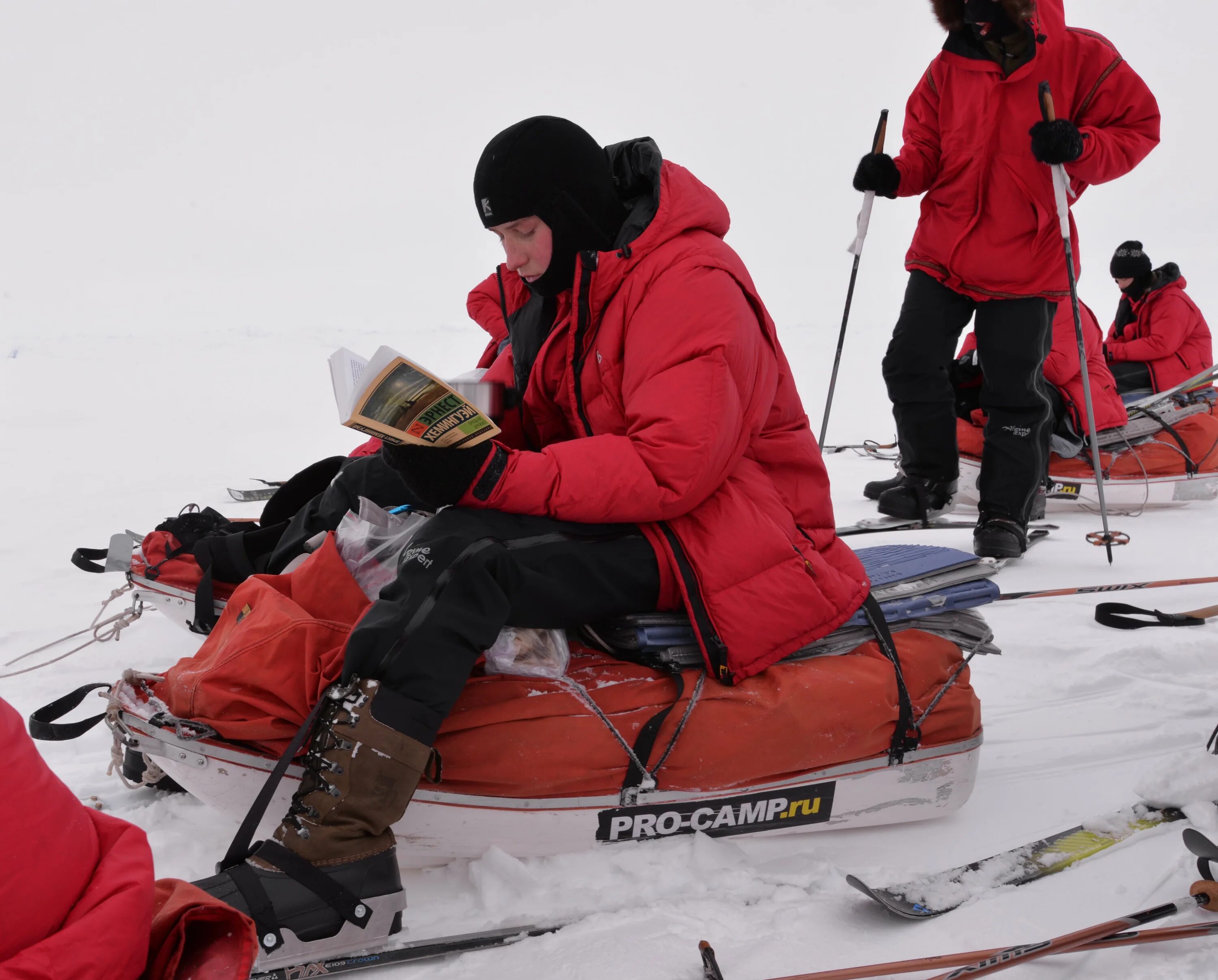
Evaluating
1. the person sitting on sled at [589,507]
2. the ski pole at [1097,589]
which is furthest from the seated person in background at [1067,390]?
the person sitting on sled at [589,507]

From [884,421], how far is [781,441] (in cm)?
655

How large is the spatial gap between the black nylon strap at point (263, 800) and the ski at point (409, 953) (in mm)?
172

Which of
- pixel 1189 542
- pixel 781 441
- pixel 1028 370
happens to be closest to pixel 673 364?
pixel 781 441

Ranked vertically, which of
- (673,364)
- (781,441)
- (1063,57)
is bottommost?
(781,441)

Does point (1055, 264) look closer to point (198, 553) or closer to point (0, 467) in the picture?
point (198, 553)

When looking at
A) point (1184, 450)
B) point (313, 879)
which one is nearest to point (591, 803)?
point (313, 879)

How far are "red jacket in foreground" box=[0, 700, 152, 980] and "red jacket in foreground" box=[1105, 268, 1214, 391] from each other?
6186mm

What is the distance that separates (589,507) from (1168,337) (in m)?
5.50

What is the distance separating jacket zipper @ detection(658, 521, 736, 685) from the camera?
1.78 m

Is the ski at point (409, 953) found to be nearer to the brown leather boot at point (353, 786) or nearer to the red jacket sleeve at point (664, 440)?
the brown leather boot at point (353, 786)

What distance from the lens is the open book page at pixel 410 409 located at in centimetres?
143

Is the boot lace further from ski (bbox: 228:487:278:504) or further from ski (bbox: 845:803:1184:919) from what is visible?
ski (bbox: 228:487:278:504)

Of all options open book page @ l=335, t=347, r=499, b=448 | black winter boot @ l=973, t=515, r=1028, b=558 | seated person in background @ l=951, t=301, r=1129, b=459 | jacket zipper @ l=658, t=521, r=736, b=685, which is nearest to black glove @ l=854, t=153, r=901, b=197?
black winter boot @ l=973, t=515, r=1028, b=558

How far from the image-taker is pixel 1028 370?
3.56 meters
